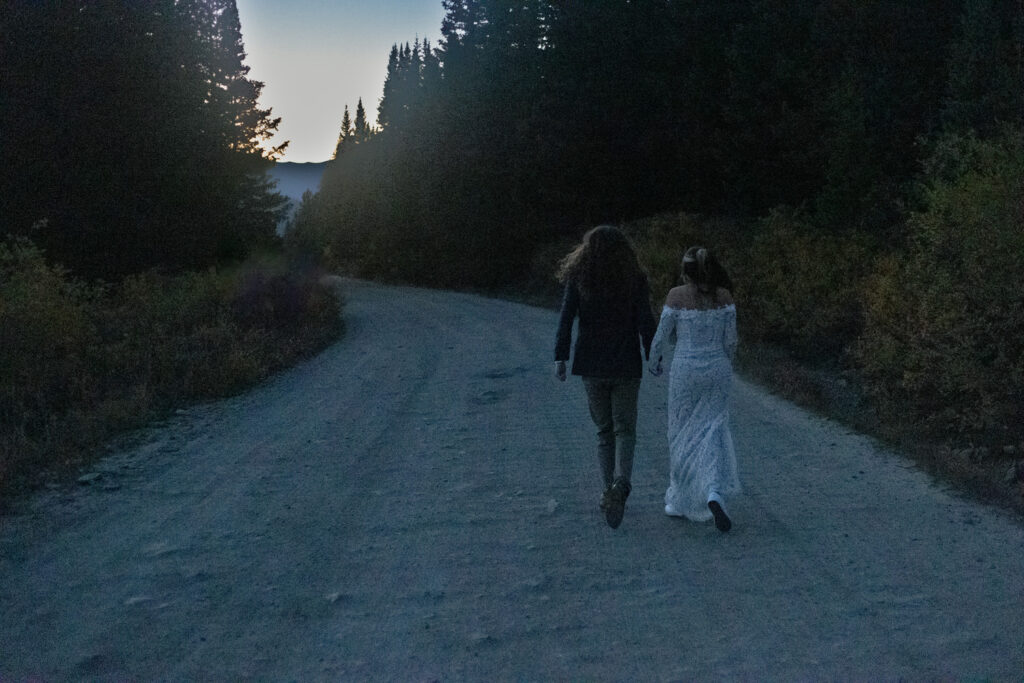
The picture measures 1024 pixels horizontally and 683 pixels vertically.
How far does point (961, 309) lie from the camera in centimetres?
898

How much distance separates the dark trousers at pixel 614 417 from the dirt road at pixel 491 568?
1.27ft

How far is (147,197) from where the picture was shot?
24.6 metres

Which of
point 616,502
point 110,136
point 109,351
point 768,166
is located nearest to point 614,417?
point 616,502

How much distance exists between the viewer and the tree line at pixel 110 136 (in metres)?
21.1

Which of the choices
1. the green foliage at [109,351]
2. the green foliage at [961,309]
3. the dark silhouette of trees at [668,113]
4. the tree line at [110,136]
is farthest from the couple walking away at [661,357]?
the tree line at [110,136]

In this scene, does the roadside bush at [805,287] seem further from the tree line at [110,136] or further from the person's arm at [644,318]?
the tree line at [110,136]

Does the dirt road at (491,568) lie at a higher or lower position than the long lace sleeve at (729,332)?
lower

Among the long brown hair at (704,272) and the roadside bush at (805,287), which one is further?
the roadside bush at (805,287)

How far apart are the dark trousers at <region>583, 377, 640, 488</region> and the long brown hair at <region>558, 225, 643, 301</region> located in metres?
0.60

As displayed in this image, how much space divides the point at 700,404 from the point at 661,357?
0.41 metres

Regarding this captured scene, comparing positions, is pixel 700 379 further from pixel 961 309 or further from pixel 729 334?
pixel 961 309

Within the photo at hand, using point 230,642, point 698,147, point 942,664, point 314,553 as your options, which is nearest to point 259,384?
point 314,553

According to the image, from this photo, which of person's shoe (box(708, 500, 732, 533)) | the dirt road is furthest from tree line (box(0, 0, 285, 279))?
person's shoe (box(708, 500, 732, 533))

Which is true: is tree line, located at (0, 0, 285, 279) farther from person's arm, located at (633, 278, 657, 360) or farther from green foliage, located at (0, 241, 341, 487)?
person's arm, located at (633, 278, 657, 360)
